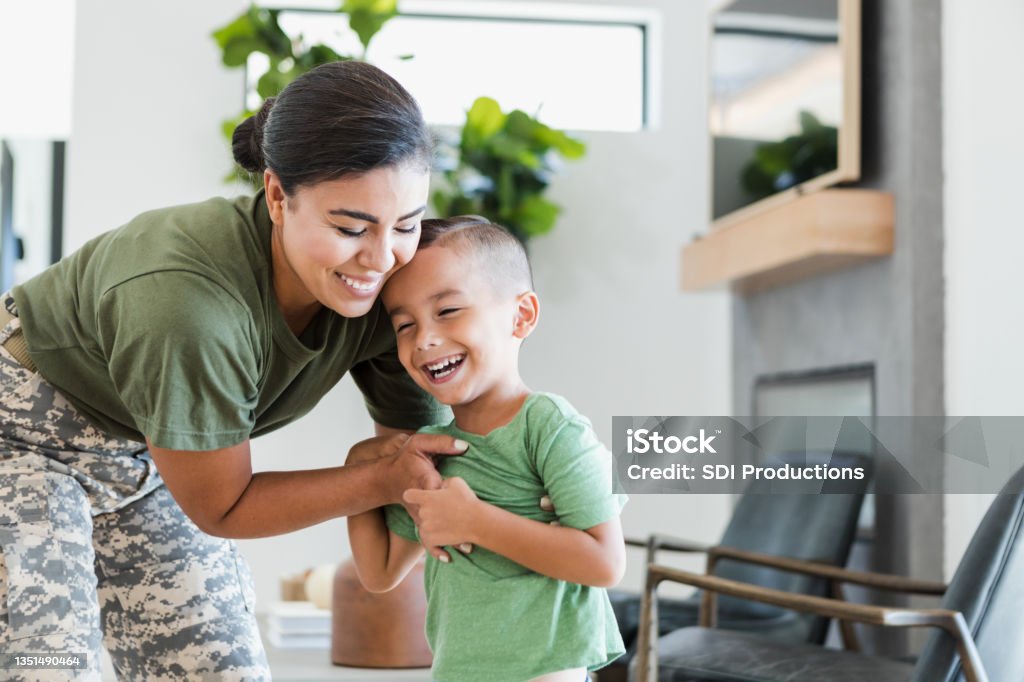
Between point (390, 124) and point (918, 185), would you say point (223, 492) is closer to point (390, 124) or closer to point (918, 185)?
point (390, 124)

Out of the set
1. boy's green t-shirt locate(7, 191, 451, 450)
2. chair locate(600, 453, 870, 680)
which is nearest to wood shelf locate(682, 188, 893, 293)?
chair locate(600, 453, 870, 680)

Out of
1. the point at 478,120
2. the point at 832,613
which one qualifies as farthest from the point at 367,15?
the point at 832,613

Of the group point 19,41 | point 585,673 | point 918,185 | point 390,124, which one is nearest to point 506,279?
point 390,124

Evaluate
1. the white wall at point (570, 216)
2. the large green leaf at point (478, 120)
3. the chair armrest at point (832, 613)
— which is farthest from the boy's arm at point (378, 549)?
the white wall at point (570, 216)

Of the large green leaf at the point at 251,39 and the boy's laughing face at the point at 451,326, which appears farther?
the large green leaf at the point at 251,39

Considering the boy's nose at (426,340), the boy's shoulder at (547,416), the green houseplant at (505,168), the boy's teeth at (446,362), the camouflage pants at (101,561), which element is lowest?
the camouflage pants at (101,561)

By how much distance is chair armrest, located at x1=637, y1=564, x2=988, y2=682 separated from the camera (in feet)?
6.18

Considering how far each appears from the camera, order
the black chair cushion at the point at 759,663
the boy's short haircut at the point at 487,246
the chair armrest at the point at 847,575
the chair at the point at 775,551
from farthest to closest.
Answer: the chair at the point at 775,551 → the chair armrest at the point at 847,575 → the black chair cushion at the point at 759,663 → the boy's short haircut at the point at 487,246

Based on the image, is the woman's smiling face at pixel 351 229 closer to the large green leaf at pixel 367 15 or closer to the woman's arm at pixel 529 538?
the woman's arm at pixel 529 538

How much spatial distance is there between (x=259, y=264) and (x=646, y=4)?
353cm

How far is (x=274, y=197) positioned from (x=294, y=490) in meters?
0.35

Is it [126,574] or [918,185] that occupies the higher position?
[918,185]

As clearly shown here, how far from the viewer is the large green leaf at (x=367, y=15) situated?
389 cm

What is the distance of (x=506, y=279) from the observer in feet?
4.72
